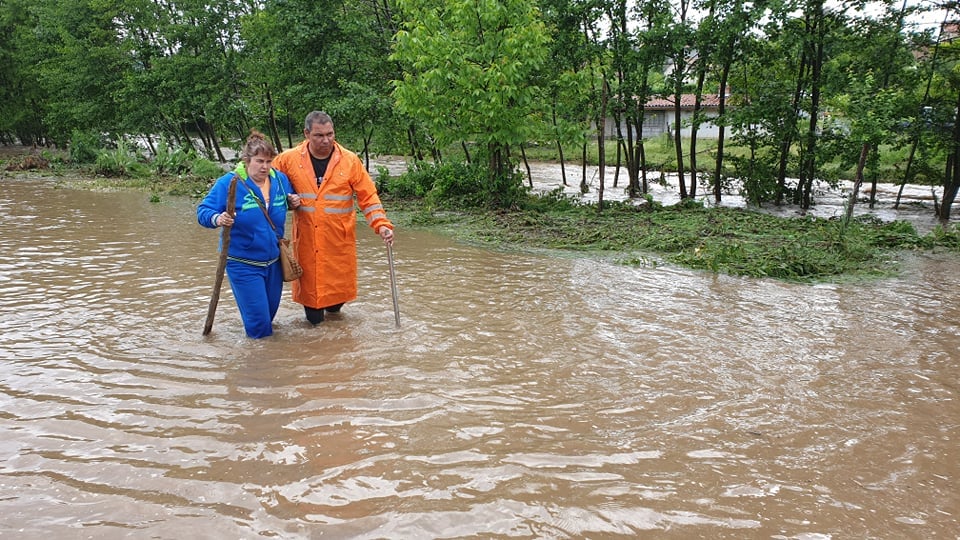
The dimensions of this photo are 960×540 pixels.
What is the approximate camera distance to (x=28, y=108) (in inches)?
1231

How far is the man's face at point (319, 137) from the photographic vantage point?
4.89 meters

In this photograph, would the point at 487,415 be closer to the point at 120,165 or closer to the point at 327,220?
the point at 327,220

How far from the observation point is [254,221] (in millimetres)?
4738

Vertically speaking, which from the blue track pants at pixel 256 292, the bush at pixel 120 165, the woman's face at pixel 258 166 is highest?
the bush at pixel 120 165

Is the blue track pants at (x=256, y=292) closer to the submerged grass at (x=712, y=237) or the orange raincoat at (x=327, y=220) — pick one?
the orange raincoat at (x=327, y=220)

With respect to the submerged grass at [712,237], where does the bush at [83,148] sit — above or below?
above

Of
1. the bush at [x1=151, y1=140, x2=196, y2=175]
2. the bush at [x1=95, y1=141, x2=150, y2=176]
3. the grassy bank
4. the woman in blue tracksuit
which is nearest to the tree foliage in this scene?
the grassy bank

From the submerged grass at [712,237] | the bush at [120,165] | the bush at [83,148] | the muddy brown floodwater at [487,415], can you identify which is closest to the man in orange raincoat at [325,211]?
the muddy brown floodwater at [487,415]

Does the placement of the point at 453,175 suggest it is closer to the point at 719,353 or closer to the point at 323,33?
the point at 323,33

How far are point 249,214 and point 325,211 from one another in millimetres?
614

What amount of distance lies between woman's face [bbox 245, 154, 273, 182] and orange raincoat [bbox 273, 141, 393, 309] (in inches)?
10.1

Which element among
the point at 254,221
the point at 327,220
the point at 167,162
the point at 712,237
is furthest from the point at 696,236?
the point at 167,162

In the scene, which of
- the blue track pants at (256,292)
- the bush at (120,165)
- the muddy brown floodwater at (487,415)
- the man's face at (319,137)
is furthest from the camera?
the bush at (120,165)

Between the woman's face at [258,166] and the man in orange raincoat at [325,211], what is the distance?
0.25 m
